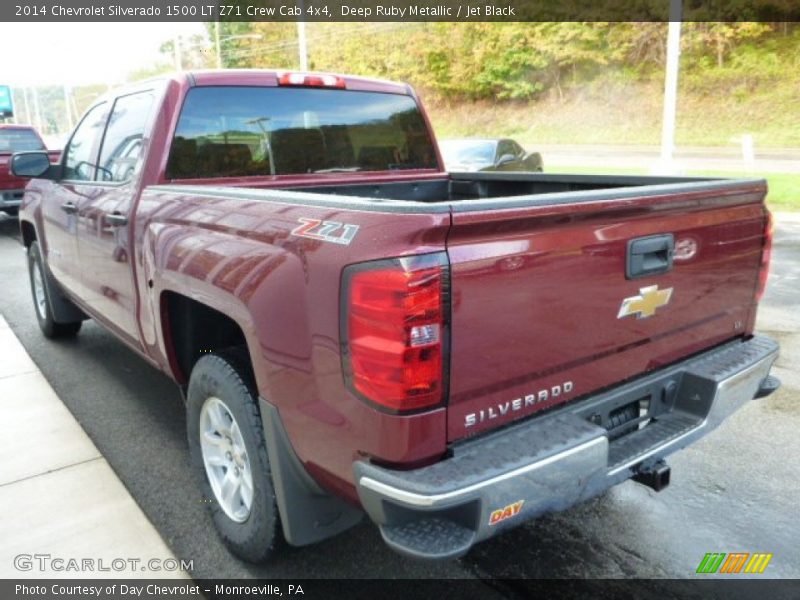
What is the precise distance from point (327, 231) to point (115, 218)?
1873 millimetres

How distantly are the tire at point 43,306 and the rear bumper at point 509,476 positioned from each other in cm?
441

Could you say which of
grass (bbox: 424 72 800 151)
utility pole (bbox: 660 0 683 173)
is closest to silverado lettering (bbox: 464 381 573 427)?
utility pole (bbox: 660 0 683 173)

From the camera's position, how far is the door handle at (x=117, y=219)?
3.38m

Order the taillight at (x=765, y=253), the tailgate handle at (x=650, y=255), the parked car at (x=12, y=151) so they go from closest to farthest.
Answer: the tailgate handle at (x=650, y=255) → the taillight at (x=765, y=253) → the parked car at (x=12, y=151)

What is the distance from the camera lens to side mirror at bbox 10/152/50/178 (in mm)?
4336

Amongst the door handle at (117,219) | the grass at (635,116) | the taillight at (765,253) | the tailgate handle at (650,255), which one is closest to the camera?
the tailgate handle at (650,255)

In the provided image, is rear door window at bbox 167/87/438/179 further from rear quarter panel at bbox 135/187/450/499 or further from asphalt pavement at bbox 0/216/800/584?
asphalt pavement at bbox 0/216/800/584

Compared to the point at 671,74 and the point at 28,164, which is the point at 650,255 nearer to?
the point at 28,164

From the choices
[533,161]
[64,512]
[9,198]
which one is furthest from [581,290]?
[533,161]

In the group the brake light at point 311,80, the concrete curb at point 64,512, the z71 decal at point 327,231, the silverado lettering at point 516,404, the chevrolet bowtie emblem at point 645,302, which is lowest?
the concrete curb at point 64,512

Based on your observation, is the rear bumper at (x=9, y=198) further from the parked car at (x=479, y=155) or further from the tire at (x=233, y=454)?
the tire at (x=233, y=454)

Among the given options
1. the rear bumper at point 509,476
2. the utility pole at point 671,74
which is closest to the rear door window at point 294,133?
the rear bumper at point 509,476

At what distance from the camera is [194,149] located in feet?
11.2

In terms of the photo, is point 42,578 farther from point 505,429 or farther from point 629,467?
point 629,467
